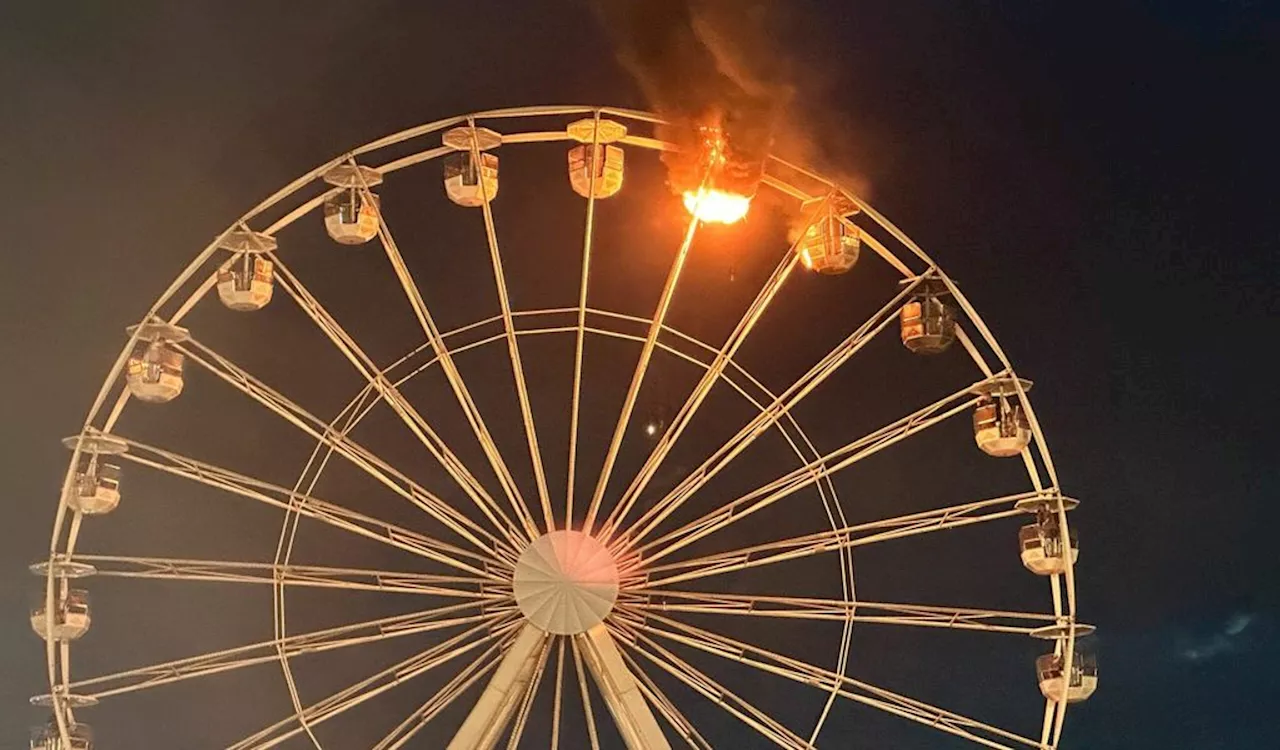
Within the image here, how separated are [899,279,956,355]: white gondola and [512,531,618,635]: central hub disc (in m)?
1.11

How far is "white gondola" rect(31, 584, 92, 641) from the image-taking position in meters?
3.91

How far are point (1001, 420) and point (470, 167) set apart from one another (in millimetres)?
1721

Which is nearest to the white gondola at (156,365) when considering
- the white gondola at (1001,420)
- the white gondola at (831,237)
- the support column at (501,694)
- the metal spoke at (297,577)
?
the metal spoke at (297,577)

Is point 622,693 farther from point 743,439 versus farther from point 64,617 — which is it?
point 64,617

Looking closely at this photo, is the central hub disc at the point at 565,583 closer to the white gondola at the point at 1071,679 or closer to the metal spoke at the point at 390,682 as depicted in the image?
the metal spoke at the point at 390,682

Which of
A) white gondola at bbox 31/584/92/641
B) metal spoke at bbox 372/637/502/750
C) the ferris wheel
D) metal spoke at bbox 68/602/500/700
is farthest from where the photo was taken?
the ferris wheel

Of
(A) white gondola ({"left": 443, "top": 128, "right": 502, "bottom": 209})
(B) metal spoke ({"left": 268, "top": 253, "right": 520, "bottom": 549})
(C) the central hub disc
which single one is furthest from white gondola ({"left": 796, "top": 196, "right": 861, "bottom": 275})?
Answer: (B) metal spoke ({"left": 268, "top": 253, "right": 520, "bottom": 549})

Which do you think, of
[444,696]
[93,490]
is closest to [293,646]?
[444,696]

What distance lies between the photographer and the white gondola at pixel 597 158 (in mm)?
3961

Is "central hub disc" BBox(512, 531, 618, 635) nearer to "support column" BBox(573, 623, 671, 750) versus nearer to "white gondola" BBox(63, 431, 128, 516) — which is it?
"support column" BBox(573, 623, 671, 750)

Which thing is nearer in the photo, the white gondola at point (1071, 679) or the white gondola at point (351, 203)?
the white gondola at point (351, 203)

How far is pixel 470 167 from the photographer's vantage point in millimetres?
4020

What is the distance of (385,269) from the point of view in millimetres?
5301

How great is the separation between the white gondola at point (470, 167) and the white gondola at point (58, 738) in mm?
1874
